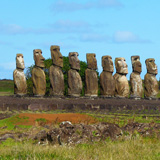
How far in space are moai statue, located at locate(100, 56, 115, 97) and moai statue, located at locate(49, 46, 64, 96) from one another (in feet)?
9.60

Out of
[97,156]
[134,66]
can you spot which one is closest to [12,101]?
[134,66]

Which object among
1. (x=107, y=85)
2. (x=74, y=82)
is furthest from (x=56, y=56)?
(x=107, y=85)

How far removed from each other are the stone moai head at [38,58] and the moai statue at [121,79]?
18.1ft

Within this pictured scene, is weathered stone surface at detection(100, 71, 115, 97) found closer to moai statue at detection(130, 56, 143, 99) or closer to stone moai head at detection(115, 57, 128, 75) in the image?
stone moai head at detection(115, 57, 128, 75)

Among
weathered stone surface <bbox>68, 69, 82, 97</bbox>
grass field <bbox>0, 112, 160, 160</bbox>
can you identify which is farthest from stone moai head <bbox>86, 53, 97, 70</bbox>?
grass field <bbox>0, 112, 160, 160</bbox>

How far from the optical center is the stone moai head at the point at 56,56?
30594 millimetres

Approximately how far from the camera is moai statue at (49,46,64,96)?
2994 centimetres

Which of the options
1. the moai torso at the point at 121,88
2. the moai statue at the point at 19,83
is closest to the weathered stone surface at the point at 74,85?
the moai torso at the point at 121,88

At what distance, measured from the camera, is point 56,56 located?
30.7m

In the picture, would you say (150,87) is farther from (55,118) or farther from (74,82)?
(55,118)

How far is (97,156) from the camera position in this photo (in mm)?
9641

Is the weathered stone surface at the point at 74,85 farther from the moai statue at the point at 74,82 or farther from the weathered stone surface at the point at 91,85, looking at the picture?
the weathered stone surface at the point at 91,85

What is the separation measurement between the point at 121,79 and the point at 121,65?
1.10 metres

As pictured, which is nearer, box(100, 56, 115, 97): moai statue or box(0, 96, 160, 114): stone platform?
box(0, 96, 160, 114): stone platform
